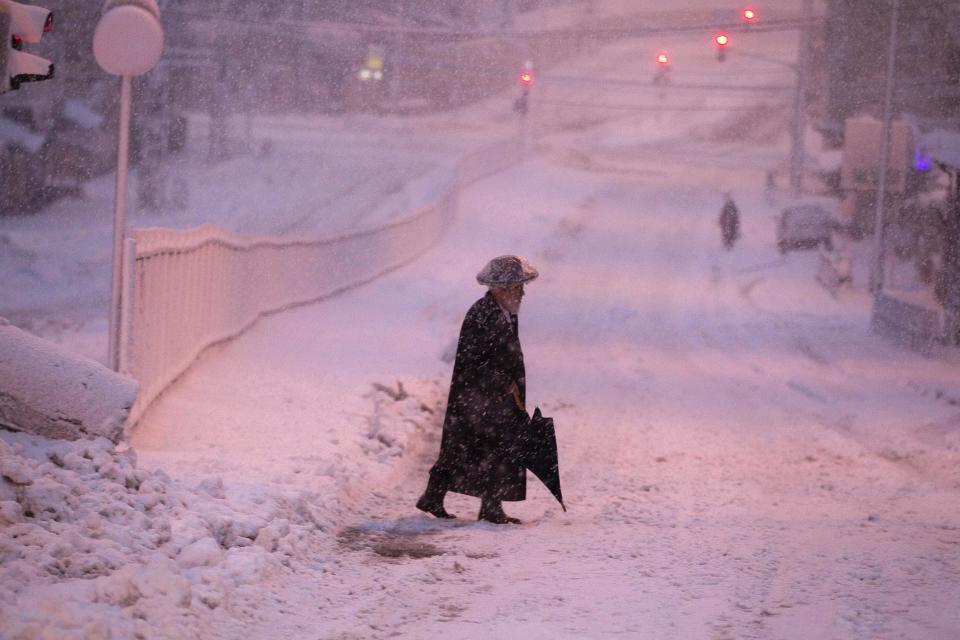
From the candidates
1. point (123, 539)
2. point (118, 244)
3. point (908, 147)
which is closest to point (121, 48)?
point (118, 244)

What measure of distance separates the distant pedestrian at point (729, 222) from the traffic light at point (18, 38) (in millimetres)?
29487

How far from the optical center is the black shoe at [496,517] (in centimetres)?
781

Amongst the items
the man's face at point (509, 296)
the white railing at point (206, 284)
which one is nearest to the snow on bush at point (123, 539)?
the man's face at point (509, 296)

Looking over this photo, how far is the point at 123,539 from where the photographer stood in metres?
5.62

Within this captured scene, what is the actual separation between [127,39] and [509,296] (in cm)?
350

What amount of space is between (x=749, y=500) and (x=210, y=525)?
4073 millimetres

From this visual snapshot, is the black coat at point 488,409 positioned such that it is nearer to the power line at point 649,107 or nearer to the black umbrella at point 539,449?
the black umbrella at point 539,449

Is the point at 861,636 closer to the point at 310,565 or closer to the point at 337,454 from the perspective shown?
the point at 310,565

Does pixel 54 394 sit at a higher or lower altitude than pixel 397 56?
lower

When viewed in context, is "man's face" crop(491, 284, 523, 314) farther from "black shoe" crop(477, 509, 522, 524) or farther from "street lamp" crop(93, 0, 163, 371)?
"street lamp" crop(93, 0, 163, 371)

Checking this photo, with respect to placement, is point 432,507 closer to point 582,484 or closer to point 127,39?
point 582,484

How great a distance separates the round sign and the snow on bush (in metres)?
3.27

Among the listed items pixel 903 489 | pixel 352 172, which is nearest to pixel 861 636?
pixel 903 489

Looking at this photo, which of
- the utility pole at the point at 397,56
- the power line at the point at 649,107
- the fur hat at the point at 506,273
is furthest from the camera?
the power line at the point at 649,107
